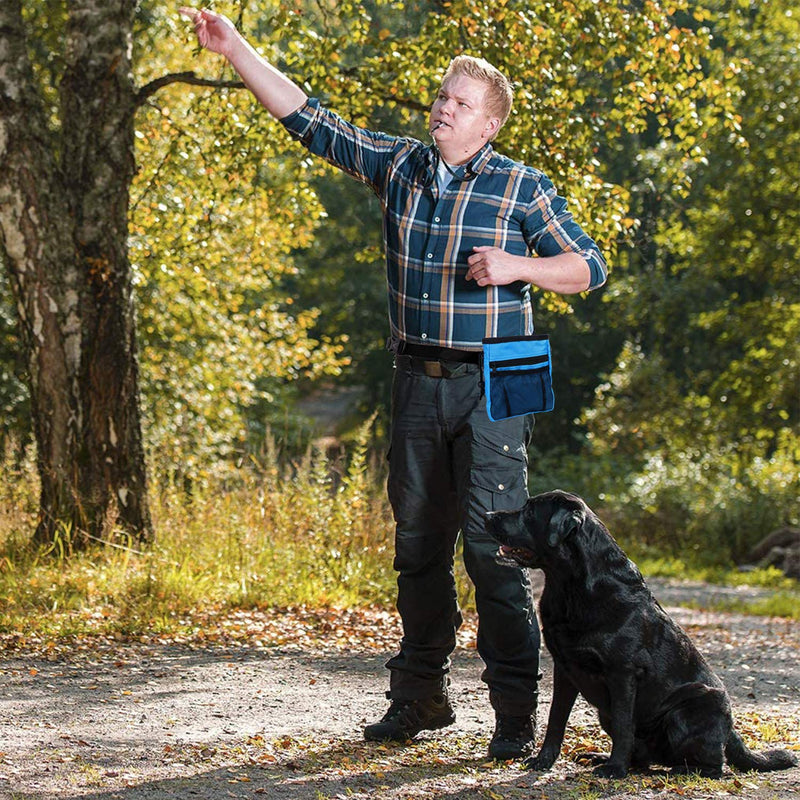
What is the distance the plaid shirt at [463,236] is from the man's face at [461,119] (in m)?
0.06

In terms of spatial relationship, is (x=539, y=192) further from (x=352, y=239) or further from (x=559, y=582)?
(x=352, y=239)

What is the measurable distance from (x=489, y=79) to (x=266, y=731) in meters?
2.74

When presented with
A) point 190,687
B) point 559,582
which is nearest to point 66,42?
point 190,687

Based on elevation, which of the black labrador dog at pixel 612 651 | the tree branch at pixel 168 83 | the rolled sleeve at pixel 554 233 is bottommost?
the black labrador dog at pixel 612 651

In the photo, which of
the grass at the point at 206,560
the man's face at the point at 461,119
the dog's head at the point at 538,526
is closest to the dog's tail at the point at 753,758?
the dog's head at the point at 538,526

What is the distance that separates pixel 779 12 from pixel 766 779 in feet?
53.9

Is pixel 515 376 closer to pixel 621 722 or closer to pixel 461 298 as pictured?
pixel 461 298

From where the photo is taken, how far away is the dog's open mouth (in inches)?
174

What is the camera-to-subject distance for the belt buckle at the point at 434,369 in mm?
4641

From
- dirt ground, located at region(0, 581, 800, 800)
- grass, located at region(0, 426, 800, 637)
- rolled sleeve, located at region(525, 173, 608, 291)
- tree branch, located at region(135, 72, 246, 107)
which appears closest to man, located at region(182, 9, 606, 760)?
rolled sleeve, located at region(525, 173, 608, 291)

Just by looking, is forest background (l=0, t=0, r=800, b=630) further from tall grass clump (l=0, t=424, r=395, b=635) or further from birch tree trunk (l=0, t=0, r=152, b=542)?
birch tree trunk (l=0, t=0, r=152, b=542)

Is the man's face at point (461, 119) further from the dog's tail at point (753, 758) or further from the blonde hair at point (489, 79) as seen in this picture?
the dog's tail at point (753, 758)

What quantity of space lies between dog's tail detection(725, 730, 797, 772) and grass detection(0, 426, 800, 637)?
12.4ft

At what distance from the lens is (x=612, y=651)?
4363 millimetres
